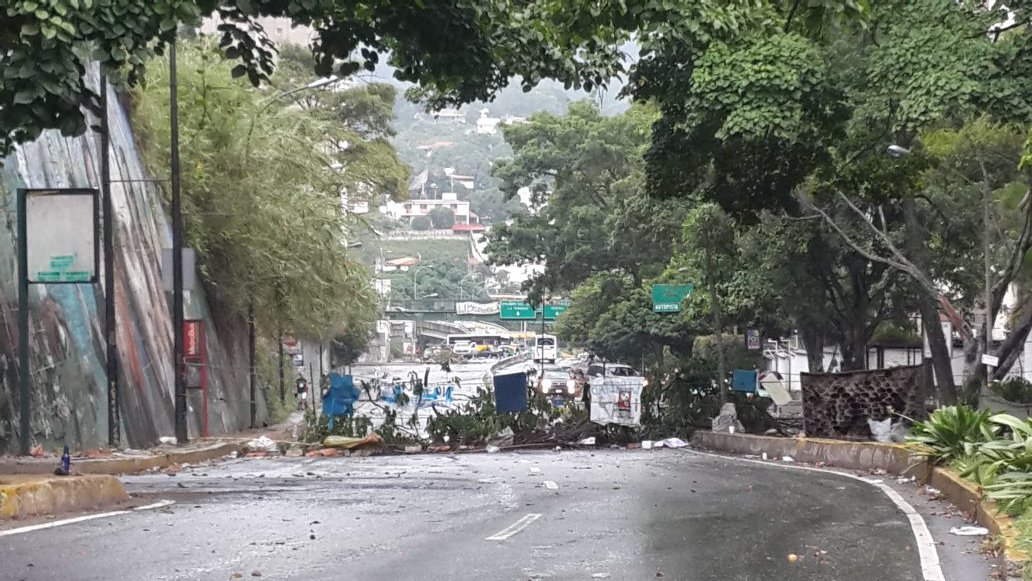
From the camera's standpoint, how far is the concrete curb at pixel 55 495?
39.2 feet

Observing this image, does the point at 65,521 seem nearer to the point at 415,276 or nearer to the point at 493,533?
the point at 493,533

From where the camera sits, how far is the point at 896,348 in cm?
4922

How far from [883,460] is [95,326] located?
53.1 ft

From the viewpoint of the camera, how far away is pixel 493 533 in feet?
35.7

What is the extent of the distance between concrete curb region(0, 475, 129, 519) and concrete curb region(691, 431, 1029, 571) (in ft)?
29.5

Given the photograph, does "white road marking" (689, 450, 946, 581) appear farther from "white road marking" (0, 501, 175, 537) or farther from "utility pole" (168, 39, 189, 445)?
"utility pole" (168, 39, 189, 445)

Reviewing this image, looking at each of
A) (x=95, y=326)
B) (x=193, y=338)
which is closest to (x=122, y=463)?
(x=95, y=326)

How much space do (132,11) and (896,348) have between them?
44.7 metres

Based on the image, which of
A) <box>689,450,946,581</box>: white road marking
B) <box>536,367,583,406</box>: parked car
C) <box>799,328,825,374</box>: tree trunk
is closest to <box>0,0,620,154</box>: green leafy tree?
<box>689,450,946,581</box>: white road marking

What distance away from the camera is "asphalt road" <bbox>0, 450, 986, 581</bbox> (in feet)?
28.9

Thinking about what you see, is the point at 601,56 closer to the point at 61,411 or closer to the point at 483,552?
the point at 483,552

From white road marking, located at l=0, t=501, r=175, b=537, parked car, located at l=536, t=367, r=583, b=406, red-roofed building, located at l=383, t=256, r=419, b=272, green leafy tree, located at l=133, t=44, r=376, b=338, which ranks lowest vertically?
white road marking, located at l=0, t=501, r=175, b=537

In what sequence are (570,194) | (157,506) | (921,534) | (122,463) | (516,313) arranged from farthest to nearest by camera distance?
(516,313), (570,194), (122,463), (157,506), (921,534)

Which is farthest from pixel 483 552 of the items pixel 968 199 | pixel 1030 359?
pixel 1030 359
